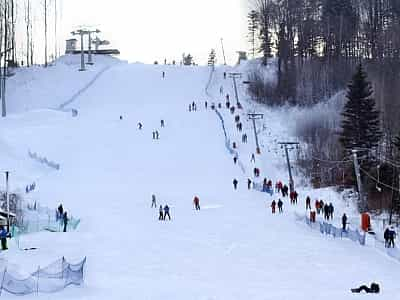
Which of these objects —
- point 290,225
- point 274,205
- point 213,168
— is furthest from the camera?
point 213,168

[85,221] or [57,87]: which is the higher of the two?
[57,87]

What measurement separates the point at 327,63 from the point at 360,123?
89.0 ft

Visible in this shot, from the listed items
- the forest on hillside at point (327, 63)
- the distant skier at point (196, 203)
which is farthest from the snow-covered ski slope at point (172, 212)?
the forest on hillside at point (327, 63)

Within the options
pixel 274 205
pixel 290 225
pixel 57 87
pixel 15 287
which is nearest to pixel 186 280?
pixel 15 287

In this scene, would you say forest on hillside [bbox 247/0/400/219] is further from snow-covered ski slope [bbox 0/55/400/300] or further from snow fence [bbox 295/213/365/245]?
snow fence [bbox 295/213/365/245]

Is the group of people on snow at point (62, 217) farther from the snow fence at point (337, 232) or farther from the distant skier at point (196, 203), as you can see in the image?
the snow fence at point (337, 232)

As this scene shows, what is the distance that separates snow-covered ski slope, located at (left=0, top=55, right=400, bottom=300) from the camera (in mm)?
18766

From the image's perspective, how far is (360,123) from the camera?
39875 millimetres

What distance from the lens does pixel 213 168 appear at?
4281 centimetres

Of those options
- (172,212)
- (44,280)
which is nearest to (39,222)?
(172,212)

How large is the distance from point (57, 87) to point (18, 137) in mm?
A: 24298

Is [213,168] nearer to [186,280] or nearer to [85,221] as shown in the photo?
[85,221]

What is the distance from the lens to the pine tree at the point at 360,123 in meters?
39.4

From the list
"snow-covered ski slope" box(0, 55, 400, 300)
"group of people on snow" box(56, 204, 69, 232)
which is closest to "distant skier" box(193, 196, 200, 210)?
"snow-covered ski slope" box(0, 55, 400, 300)
